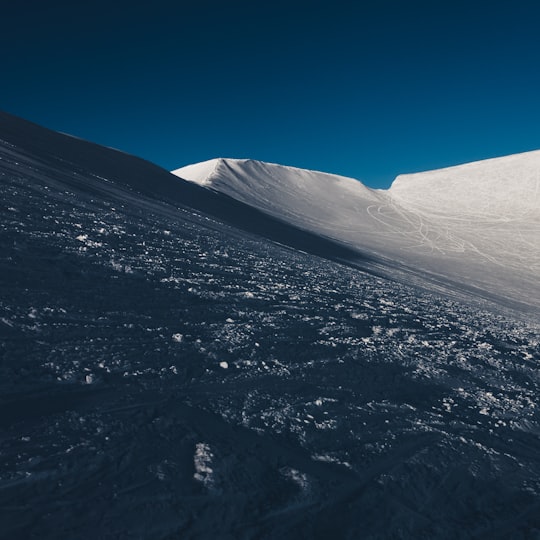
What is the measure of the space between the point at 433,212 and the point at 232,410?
3577 cm

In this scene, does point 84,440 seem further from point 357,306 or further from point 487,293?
point 487,293

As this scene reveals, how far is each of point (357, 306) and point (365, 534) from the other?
190 inches

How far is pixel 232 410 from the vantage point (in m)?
3.19

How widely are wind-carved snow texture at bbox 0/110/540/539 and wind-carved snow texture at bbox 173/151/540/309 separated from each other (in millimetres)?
10170

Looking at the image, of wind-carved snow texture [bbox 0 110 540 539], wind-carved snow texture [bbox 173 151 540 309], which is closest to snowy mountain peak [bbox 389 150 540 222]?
wind-carved snow texture [bbox 173 151 540 309]

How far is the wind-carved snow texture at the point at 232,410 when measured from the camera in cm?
235

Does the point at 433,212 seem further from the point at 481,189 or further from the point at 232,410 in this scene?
the point at 232,410

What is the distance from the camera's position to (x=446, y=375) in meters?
4.64

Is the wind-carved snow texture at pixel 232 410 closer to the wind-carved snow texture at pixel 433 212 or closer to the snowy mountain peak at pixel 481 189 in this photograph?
the wind-carved snow texture at pixel 433 212

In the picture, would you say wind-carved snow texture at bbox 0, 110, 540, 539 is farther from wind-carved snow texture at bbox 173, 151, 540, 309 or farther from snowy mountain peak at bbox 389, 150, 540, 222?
snowy mountain peak at bbox 389, 150, 540, 222

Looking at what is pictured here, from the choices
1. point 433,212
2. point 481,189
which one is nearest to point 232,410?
point 433,212

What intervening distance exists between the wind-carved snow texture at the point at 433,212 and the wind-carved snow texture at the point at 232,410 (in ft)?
33.4

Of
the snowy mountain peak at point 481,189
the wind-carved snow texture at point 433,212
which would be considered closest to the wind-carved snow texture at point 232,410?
the wind-carved snow texture at point 433,212

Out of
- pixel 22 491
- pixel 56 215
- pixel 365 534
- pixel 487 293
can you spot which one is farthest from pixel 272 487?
pixel 487 293
